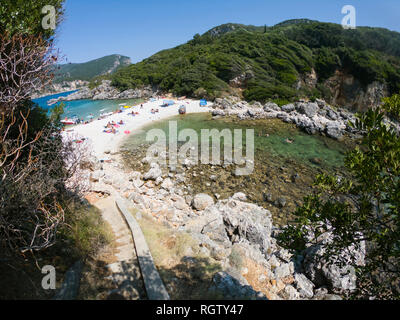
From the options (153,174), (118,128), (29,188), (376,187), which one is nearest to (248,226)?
(376,187)

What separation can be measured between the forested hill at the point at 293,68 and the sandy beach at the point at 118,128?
12373 mm

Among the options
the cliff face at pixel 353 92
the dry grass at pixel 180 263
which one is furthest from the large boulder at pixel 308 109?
the dry grass at pixel 180 263

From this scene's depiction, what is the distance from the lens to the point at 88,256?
222 inches

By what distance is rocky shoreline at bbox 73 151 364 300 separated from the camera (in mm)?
6109

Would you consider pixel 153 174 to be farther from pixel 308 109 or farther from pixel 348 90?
pixel 348 90

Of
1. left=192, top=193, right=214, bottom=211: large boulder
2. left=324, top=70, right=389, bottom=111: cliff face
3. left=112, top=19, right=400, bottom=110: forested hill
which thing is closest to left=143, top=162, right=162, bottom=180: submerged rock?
left=192, top=193, right=214, bottom=211: large boulder

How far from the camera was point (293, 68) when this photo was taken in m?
55.3

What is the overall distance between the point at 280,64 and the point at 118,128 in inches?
1987

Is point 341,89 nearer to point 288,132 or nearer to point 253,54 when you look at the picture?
point 253,54

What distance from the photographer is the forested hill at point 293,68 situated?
4722cm

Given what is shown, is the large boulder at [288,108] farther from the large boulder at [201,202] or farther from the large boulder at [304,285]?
the large boulder at [304,285]

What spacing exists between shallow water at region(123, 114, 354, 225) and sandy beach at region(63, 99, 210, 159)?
4.96 ft
